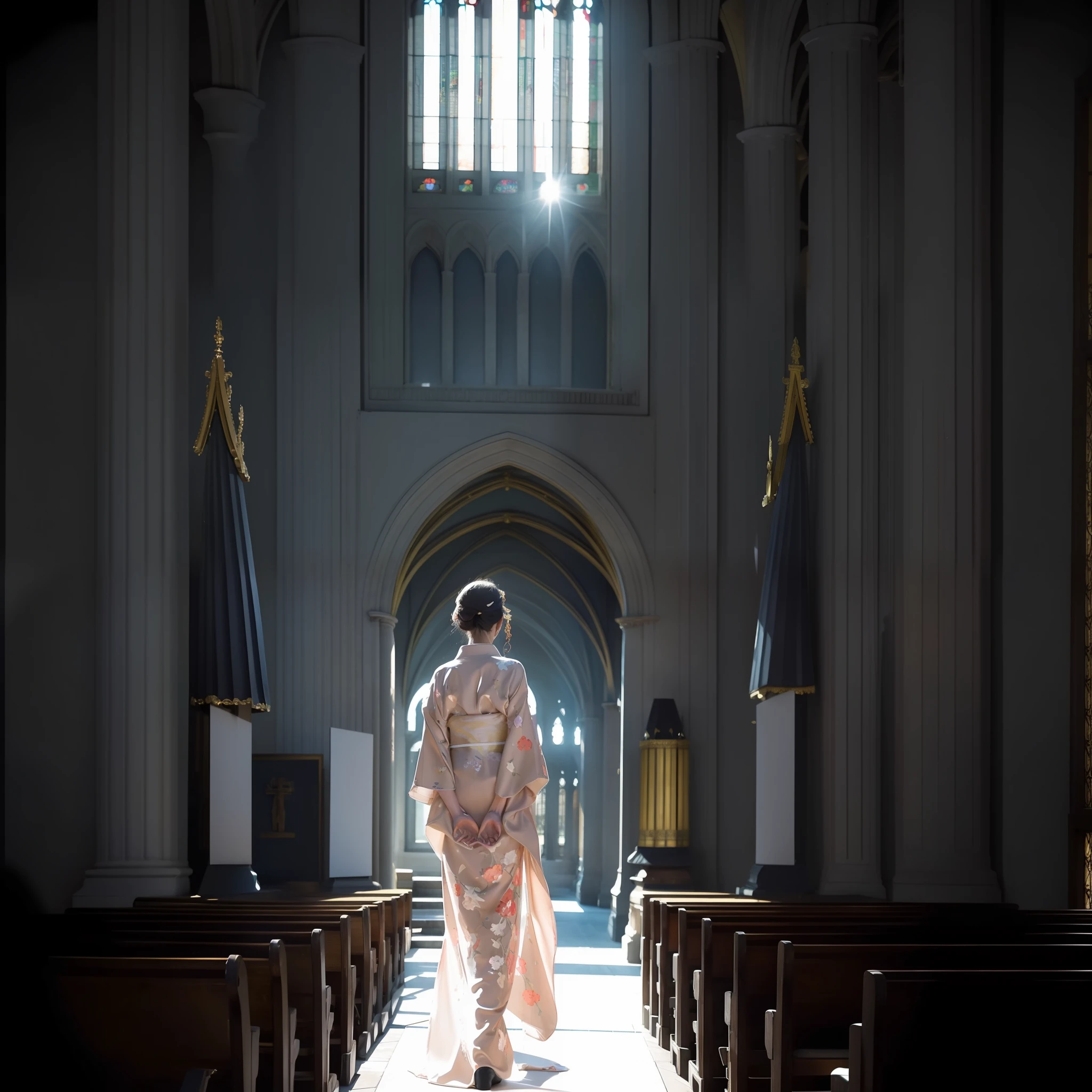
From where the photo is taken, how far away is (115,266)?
28.0 feet

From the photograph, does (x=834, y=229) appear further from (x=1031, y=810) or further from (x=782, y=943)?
(x=782, y=943)

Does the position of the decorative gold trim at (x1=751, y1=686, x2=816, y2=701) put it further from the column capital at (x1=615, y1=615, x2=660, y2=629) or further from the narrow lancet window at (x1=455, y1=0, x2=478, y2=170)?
the narrow lancet window at (x1=455, y1=0, x2=478, y2=170)

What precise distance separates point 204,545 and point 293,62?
18.2 feet

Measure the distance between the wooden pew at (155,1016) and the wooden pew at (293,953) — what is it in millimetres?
695

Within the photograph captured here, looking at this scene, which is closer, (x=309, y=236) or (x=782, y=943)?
(x=782, y=943)

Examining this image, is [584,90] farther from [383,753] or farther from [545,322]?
[383,753]

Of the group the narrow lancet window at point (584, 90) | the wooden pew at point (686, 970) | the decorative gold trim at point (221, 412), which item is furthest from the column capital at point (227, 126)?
the wooden pew at point (686, 970)

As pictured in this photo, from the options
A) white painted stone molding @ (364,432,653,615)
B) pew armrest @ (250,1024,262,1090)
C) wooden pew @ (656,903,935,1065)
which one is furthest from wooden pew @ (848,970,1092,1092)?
white painted stone molding @ (364,432,653,615)

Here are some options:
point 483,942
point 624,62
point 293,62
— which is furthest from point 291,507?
point 483,942

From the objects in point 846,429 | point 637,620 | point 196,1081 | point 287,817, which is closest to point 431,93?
point 637,620

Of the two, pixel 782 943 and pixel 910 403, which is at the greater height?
pixel 910 403

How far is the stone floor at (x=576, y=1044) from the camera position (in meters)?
5.40

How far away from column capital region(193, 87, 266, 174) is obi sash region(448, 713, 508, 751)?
8879 mm

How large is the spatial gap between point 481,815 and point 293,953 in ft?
3.64
